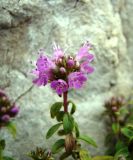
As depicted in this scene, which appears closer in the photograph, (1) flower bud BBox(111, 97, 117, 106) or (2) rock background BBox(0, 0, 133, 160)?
(2) rock background BBox(0, 0, 133, 160)

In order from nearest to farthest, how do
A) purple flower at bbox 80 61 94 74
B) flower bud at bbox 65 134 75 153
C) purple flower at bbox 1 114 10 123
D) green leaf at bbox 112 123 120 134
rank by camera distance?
purple flower at bbox 1 114 10 123, purple flower at bbox 80 61 94 74, flower bud at bbox 65 134 75 153, green leaf at bbox 112 123 120 134

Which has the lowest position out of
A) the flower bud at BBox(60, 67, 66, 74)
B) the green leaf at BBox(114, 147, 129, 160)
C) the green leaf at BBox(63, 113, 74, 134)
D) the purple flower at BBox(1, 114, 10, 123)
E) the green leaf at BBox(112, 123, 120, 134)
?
the green leaf at BBox(114, 147, 129, 160)

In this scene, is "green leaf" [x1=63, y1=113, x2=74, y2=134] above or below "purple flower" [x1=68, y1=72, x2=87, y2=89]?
below

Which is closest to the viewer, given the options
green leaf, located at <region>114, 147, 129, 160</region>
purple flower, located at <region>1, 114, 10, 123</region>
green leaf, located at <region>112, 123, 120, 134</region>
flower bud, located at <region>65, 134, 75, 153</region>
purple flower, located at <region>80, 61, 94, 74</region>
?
purple flower, located at <region>1, 114, 10, 123</region>

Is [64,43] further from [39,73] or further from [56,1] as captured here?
[39,73]

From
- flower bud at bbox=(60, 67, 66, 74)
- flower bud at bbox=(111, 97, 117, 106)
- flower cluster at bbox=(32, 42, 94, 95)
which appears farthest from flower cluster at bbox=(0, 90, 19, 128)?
flower bud at bbox=(111, 97, 117, 106)

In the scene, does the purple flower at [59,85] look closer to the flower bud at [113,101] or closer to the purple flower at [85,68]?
the purple flower at [85,68]

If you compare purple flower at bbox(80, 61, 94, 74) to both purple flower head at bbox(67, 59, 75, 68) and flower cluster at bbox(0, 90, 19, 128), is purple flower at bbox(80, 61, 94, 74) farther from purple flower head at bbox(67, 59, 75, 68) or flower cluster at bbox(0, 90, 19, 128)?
flower cluster at bbox(0, 90, 19, 128)
